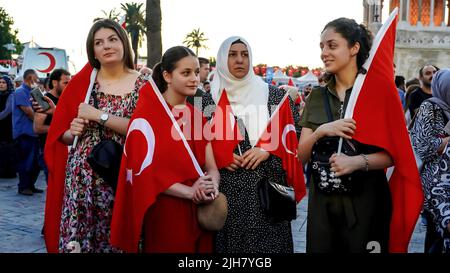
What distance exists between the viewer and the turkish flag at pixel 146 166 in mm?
3404

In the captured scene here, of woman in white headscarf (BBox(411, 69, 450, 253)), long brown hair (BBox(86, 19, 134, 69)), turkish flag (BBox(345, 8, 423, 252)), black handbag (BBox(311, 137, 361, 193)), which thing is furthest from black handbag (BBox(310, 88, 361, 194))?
long brown hair (BBox(86, 19, 134, 69))

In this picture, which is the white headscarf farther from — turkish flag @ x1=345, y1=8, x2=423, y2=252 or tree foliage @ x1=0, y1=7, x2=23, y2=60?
tree foliage @ x1=0, y1=7, x2=23, y2=60

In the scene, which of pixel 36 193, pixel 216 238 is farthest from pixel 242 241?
pixel 36 193

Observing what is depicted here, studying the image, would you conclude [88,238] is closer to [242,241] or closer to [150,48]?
[242,241]

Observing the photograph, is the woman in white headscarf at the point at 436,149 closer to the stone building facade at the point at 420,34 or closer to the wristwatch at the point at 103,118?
the wristwatch at the point at 103,118

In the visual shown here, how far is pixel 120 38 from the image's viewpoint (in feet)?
12.5

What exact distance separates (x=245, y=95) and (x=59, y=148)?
1.31 metres

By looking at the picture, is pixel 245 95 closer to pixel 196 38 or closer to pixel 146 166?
pixel 146 166

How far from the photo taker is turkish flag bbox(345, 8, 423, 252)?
321cm

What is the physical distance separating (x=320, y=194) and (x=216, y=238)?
3.13ft

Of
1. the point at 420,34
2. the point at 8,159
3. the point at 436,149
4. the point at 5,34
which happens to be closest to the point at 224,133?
the point at 436,149

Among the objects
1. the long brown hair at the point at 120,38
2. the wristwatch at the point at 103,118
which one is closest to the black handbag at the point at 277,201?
the wristwatch at the point at 103,118

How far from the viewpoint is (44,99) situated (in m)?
5.22

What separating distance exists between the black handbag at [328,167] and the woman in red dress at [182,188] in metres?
0.59
